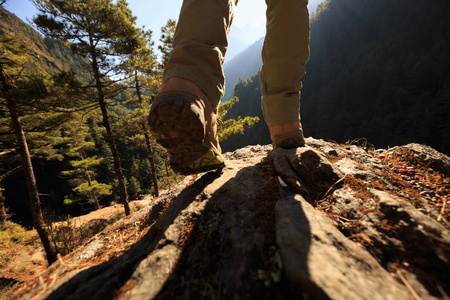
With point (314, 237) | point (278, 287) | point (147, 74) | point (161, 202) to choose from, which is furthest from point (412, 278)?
point (147, 74)

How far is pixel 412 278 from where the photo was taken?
55cm

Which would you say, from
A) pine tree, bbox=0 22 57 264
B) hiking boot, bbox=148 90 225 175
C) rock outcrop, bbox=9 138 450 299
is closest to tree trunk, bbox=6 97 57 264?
pine tree, bbox=0 22 57 264

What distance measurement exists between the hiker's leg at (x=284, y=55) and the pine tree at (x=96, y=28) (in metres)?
6.24

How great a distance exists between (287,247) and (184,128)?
84 centimetres

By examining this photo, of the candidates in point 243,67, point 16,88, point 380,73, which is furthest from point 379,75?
point 243,67

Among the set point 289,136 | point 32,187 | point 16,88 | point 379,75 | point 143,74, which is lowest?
point 32,187

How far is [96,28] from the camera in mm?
5602

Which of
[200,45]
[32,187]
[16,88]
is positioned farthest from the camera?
[32,187]

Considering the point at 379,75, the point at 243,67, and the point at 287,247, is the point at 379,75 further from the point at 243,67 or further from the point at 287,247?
the point at 243,67

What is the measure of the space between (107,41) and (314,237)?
8.06 metres

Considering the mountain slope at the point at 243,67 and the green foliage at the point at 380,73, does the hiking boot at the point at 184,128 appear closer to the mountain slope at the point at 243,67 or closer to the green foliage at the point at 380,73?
the green foliage at the point at 380,73

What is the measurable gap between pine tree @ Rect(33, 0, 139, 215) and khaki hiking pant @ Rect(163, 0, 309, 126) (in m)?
6.13

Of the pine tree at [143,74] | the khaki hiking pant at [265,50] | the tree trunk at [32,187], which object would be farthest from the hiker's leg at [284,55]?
the tree trunk at [32,187]

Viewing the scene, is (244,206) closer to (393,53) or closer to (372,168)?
(372,168)
